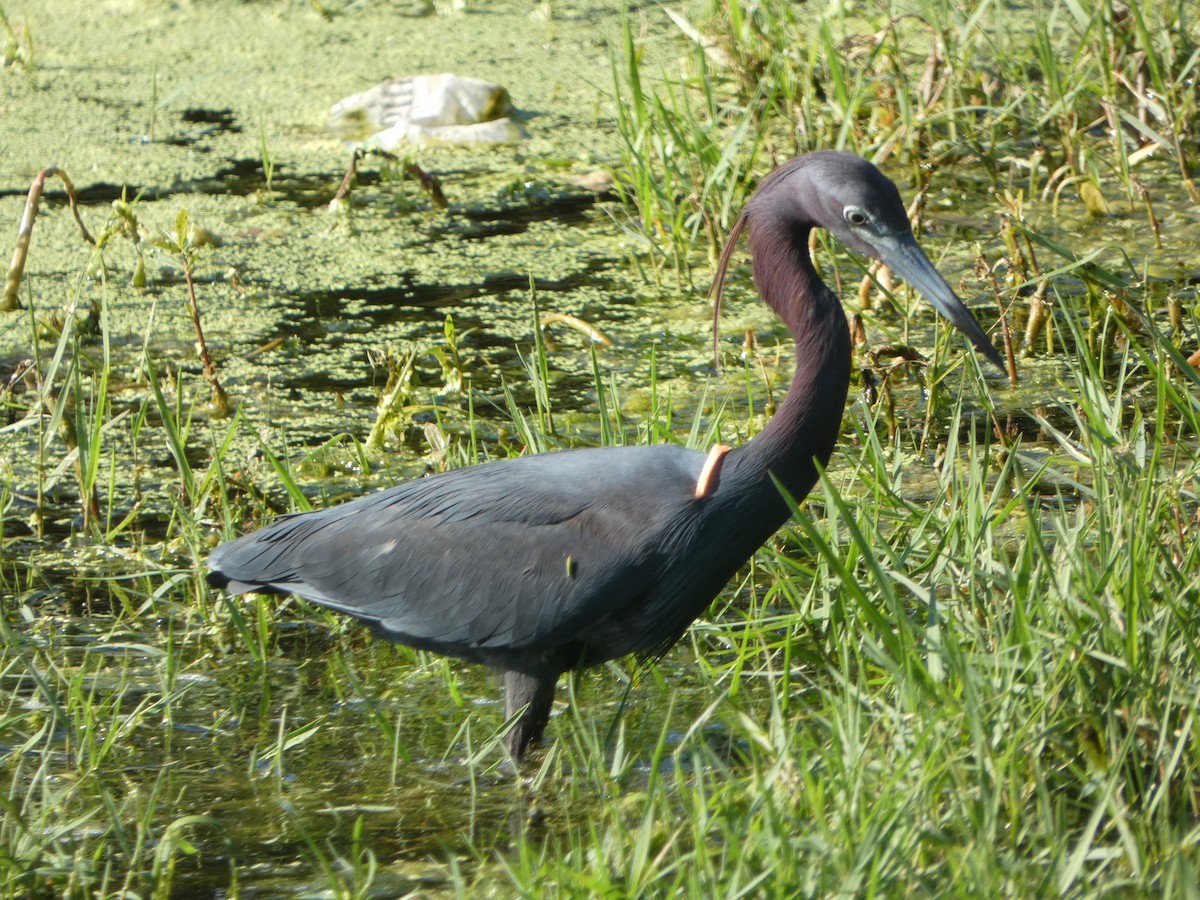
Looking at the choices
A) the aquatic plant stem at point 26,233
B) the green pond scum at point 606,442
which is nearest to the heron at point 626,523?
the green pond scum at point 606,442

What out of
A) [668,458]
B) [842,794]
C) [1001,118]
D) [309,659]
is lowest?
[309,659]

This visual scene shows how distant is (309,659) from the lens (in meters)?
3.36

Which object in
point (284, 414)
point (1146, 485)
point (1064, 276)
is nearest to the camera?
point (1146, 485)

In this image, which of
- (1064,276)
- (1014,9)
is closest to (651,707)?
(1064,276)

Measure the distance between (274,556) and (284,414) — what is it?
4.40ft

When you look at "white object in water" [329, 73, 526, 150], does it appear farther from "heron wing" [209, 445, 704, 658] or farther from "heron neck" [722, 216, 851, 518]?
"heron neck" [722, 216, 851, 518]

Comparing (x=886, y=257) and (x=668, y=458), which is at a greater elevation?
(x=886, y=257)

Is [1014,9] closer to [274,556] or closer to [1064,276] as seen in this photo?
[1064,276]

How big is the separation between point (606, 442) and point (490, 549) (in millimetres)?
664

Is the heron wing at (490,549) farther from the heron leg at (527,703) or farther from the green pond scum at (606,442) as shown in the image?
the green pond scum at (606,442)

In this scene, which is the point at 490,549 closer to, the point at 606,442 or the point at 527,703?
the point at 527,703

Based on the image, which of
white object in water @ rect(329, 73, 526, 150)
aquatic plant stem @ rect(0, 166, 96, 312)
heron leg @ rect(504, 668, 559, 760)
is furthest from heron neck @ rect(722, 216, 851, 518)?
white object in water @ rect(329, 73, 526, 150)

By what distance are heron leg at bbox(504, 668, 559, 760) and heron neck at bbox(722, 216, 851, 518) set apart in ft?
1.68

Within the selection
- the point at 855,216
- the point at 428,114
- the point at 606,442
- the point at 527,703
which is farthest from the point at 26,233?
the point at 855,216
